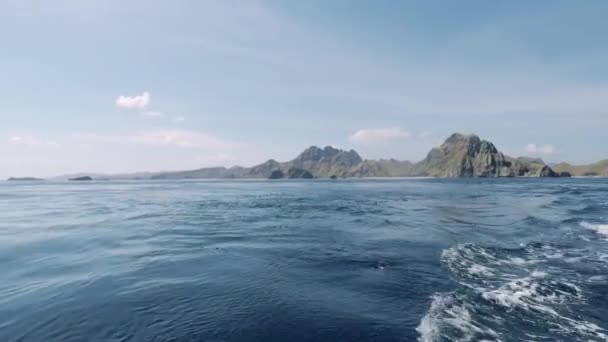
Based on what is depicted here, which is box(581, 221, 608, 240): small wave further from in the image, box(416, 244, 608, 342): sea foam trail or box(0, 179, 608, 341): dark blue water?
box(416, 244, 608, 342): sea foam trail

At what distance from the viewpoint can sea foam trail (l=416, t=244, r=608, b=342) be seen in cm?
846

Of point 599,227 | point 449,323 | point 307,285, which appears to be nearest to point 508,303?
point 449,323

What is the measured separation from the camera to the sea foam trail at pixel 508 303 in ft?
27.8

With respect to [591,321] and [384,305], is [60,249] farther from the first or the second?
[591,321]

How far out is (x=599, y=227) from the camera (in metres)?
24.5

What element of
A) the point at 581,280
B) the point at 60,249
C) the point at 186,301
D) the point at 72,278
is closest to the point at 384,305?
the point at 186,301

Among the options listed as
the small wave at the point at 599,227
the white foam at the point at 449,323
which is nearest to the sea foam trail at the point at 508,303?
the white foam at the point at 449,323

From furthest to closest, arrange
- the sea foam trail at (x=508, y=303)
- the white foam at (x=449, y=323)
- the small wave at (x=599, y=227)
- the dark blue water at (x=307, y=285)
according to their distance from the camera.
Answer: the small wave at (x=599, y=227)
the dark blue water at (x=307, y=285)
the sea foam trail at (x=508, y=303)
the white foam at (x=449, y=323)

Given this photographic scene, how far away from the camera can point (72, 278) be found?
13.5 metres

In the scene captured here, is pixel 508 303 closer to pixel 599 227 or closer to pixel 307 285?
pixel 307 285

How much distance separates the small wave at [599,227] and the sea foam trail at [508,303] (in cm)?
870

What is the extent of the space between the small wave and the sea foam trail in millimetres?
8702

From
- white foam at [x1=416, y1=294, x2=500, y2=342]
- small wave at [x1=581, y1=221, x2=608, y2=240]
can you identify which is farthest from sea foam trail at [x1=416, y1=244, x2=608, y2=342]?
small wave at [x1=581, y1=221, x2=608, y2=240]

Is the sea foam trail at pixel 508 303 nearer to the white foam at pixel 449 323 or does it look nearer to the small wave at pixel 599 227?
the white foam at pixel 449 323
